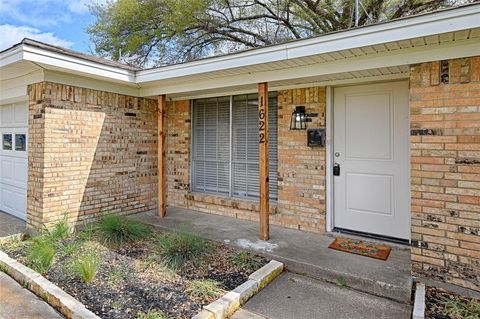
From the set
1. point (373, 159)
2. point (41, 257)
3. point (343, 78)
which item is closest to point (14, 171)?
point (41, 257)

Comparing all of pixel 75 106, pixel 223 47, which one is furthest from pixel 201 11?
pixel 75 106

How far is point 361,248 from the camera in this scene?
3.83 metres

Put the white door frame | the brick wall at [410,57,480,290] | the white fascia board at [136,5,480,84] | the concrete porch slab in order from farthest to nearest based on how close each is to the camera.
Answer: the white door frame → the concrete porch slab → the brick wall at [410,57,480,290] → the white fascia board at [136,5,480,84]

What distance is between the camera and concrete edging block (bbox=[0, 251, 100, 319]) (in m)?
2.51

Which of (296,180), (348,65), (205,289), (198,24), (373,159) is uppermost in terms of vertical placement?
(198,24)

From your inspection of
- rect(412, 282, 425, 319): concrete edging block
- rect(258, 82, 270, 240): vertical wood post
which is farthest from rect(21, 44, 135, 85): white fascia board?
rect(412, 282, 425, 319): concrete edging block

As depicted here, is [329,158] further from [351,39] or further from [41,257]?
[41,257]

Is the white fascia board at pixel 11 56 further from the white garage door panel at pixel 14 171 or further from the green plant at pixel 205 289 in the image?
the green plant at pixel 205 289

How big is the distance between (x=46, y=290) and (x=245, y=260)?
6.68 ft

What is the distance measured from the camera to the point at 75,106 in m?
4.72

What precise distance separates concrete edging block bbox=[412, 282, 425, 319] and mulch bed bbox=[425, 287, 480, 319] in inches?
2.3

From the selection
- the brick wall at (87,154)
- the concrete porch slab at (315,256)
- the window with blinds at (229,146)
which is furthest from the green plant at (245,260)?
the brick wall at (87,154)

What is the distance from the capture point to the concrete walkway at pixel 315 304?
8.67ft

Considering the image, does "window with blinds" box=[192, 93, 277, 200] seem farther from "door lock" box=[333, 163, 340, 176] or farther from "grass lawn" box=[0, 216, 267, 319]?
"grass lawn" box=[0, 216, 267, 319]
